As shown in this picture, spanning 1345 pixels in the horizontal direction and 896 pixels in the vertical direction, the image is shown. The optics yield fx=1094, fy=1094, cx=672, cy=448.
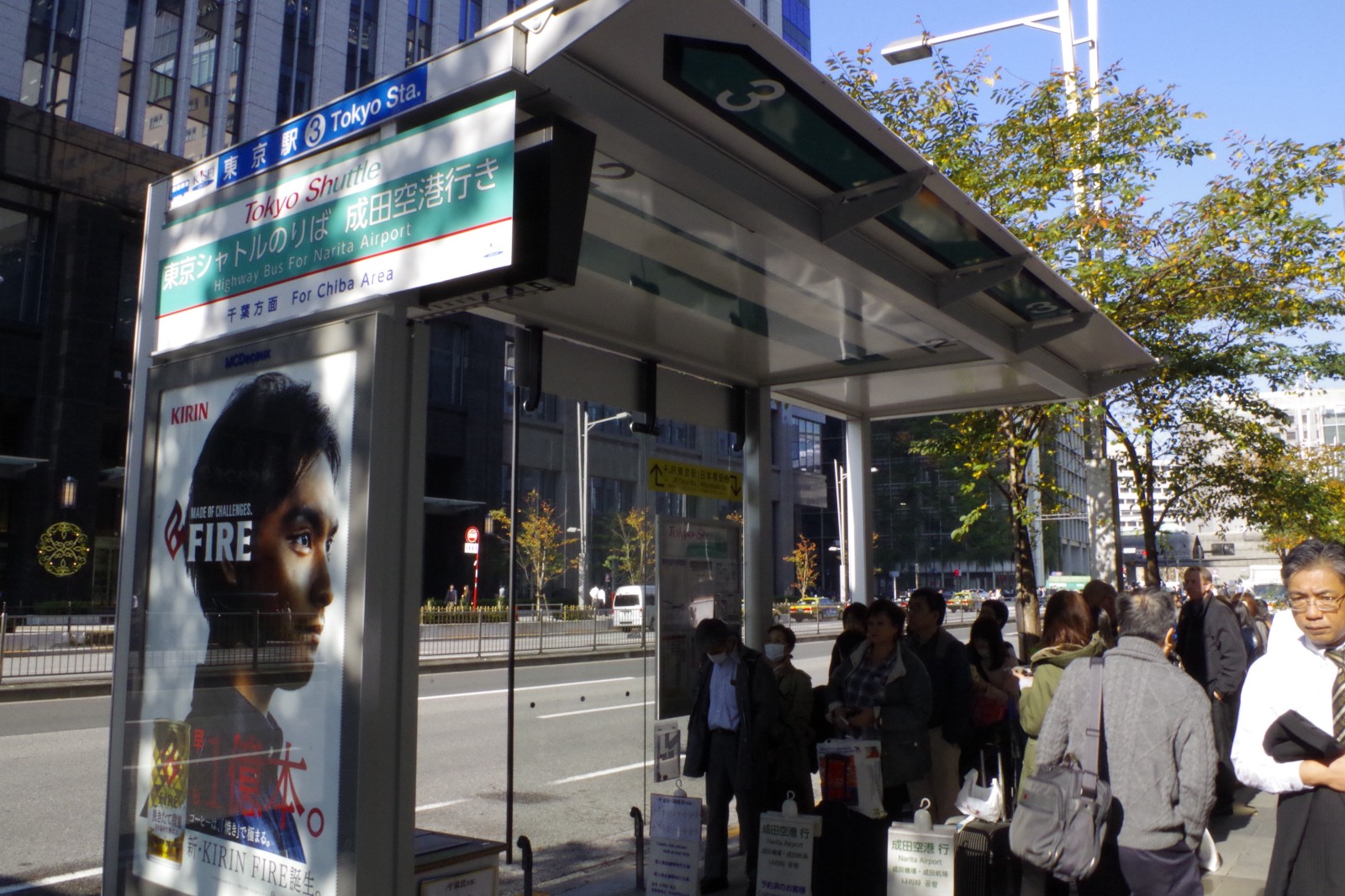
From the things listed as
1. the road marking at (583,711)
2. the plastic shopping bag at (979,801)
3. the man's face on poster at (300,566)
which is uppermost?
the man's face on poster at (300,566)

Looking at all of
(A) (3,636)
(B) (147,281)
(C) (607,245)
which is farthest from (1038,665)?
(A) (3,636)

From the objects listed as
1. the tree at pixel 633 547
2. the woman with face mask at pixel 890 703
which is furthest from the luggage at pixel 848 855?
the tree at pixel 633 547

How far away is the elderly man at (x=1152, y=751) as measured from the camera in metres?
3.86

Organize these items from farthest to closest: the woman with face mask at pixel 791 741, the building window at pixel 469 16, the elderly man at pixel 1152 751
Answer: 1. the building window at pixel 469 16
2. the woman with face mask at pixel 791 741
3. the elderly man at pixel 1152 751

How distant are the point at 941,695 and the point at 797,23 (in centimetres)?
6350

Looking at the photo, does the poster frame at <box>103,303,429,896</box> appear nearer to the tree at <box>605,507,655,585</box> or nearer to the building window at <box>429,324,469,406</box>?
the tree at <box>605,507,655,585</box>

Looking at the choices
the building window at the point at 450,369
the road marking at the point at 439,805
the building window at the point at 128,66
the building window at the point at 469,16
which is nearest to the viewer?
the road marking at the point at 439,805

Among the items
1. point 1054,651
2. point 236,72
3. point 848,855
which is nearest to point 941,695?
point 848,855

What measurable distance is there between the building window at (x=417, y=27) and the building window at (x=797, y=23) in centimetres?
2357

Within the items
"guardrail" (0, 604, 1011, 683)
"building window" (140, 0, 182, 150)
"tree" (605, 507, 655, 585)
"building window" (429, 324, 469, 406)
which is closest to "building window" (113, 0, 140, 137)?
"building window" (140, 0, 182, 150)

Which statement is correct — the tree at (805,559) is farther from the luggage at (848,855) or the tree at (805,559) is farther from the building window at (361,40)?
the luggage at (848,855)

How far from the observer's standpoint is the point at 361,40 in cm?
4081

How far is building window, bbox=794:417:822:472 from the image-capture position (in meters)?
12.8

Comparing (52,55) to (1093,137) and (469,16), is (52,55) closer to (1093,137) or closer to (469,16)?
(469,16)
